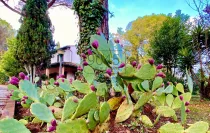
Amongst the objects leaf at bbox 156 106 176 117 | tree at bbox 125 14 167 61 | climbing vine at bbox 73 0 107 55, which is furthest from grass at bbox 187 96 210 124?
tree at bbox 125 14 167 61

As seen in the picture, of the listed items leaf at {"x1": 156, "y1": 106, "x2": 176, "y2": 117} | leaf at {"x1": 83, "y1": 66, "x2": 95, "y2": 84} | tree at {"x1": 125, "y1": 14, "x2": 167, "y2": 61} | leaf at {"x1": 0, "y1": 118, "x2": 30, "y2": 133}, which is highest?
tree at {"x1": 125, "y1": 14, "x2": 167, "y2": 61}

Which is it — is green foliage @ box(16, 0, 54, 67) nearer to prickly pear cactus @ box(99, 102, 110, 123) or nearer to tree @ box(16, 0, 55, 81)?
tree @ box(16, 0, 55, 81)

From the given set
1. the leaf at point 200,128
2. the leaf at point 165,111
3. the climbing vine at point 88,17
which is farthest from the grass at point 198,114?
the climbing vine at point 88,17

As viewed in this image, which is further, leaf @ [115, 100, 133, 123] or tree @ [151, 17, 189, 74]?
tree @ [151, 17, 189, 74]

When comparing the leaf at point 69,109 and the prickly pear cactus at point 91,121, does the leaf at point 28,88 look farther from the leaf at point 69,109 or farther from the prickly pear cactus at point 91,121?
the prickly pear cactus at point 91,121

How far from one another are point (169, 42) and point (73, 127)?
747 centimetres

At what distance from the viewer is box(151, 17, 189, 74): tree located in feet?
25.6

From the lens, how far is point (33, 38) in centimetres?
817

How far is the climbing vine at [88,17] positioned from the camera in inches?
169

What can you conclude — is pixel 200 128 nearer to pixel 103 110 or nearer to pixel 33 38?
pixel 103 110

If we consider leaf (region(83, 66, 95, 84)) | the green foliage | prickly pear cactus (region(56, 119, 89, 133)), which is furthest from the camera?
the green foliage

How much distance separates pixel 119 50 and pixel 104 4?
130 inches

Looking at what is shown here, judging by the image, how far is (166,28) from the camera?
319 inches

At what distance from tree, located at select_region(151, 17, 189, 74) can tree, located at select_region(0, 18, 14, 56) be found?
57.8ft
